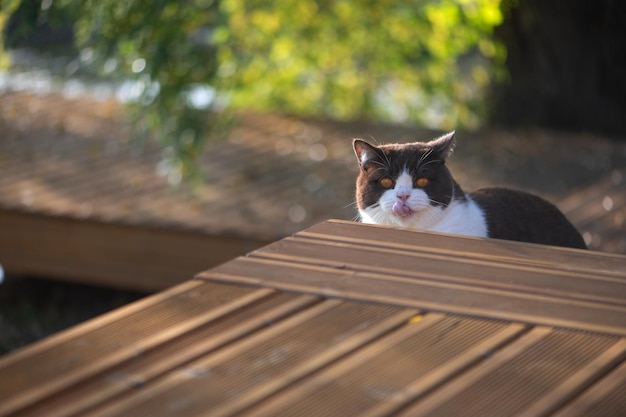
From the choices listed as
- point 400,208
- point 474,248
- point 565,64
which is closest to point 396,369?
point 474,248

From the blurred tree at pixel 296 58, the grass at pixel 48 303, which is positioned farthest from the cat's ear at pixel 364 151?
the blurred tree at pixel 296 58

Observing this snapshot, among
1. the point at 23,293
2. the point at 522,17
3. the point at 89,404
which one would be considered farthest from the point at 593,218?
the point at 89,404

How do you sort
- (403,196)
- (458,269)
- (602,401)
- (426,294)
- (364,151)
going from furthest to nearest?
(364,151) < (403,196) < (458,269) < (426,294) < (602,401)

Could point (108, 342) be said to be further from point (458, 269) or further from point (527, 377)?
point (458, 269)

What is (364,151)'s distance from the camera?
113 inches

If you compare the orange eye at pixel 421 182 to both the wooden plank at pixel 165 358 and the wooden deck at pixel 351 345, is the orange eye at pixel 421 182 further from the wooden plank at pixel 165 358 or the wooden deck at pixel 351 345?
the wooden plank at pixel 165 358

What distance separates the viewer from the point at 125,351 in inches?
64.2

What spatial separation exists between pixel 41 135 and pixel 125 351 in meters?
5.43

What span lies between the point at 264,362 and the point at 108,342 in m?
0.27

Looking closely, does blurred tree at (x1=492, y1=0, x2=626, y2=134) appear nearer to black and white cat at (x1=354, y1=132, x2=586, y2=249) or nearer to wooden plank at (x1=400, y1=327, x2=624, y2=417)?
black and white cat at (x1=354, y1=132, x2=586, y2=249)

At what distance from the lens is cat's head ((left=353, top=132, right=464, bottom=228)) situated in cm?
277

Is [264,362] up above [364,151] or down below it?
below

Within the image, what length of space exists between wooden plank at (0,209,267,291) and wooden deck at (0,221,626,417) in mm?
3191

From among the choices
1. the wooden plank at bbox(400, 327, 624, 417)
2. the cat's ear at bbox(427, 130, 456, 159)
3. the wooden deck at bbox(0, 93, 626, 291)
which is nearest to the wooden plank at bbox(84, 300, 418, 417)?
the wooden plank at bbox(400, 327, 624, 417)
